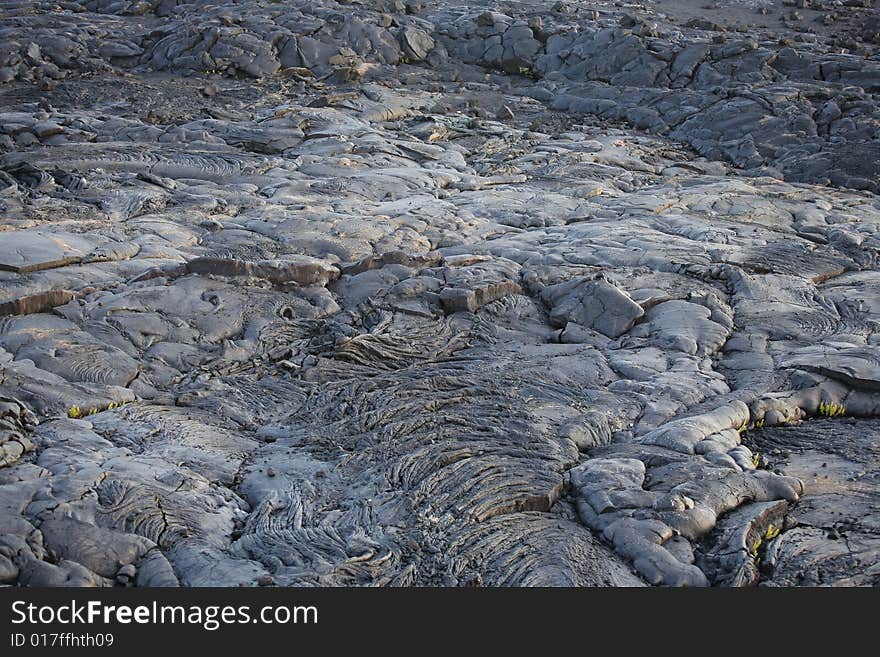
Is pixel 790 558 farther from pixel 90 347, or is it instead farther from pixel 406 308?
pixel 90 347

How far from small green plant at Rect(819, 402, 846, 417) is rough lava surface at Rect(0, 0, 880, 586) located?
3cm

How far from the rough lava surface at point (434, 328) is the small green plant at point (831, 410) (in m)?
0.03

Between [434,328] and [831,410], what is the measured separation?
2.85m

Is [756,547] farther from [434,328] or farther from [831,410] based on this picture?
[434,328]

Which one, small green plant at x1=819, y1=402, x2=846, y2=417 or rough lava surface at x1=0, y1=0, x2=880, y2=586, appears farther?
small green plant at x1=819, y1=402, x2=846, y2=417

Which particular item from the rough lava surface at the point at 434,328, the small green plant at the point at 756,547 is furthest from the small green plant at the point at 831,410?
the small green plant at the point at 756,547

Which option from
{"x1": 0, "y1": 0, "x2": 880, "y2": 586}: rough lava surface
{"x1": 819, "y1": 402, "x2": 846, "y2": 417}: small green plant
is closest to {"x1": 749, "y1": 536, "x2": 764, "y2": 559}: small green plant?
{"x1": 0, "y1": 0, "x2": 880, "y2": 586}: rough lava surface

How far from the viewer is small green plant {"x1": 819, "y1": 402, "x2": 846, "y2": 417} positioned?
598 centimetres

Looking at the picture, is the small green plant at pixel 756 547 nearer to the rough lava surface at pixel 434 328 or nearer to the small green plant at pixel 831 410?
the rough lava surface at pixel 434 328

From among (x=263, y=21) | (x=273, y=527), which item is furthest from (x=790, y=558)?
(x=263, y=21)

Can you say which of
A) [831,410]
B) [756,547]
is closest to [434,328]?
[831,410]

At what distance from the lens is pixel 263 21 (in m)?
14.9

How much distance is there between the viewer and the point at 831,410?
19.6ft

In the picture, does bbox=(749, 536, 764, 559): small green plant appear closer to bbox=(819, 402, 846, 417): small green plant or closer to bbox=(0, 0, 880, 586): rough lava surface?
bbox=(0, 0, 880, 586): rough lava surface
